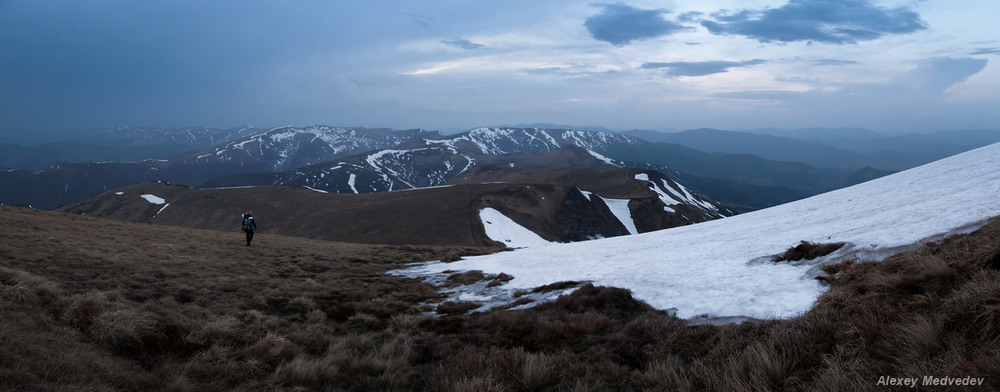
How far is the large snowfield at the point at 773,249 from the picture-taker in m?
9.74

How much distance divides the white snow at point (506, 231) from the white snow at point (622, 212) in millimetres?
30311

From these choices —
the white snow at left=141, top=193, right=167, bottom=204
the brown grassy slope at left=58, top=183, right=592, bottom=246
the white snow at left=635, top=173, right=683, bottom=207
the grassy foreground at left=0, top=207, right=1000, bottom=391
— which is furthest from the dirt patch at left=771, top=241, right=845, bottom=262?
the white snow at left=141, top=193, right=167, bottom=204

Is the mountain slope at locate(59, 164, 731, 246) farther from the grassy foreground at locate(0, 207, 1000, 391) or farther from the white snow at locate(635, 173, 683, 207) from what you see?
the grassy foreground at locate(0, 207, 1000, 391)

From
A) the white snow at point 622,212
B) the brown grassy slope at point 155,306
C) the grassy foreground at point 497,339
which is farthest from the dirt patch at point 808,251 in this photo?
the white snow at point 622,212

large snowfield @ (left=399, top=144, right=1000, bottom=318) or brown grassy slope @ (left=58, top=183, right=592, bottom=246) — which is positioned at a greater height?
large snowfield @ (left=399, top=144, right=1000, bottom=318)

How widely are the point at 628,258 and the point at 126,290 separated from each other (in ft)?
54.2

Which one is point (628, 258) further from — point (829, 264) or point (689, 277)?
point (829, 264)

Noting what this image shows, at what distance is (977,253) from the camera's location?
6332 millimetres

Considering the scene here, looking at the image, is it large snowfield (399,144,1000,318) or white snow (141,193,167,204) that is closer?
large snowfield (399,144,1000,318)

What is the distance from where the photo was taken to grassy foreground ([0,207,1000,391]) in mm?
4574

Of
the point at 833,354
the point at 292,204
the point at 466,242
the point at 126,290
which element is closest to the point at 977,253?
the point at 833,354

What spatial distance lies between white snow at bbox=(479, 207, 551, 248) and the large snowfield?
58837 mm

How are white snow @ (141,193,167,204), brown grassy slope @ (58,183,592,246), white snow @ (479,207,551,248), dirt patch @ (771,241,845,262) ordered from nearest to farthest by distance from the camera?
1. dirt patch @ (771,241,845,262)
2. white snow @ (479,207,551,248)
3. brown grassy slope @ (58,183,592,246)
4. white snow @ (141,193,167,204)

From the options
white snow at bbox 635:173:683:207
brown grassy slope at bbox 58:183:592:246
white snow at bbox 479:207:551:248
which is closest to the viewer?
white snow at bbox 479:207:551:248
